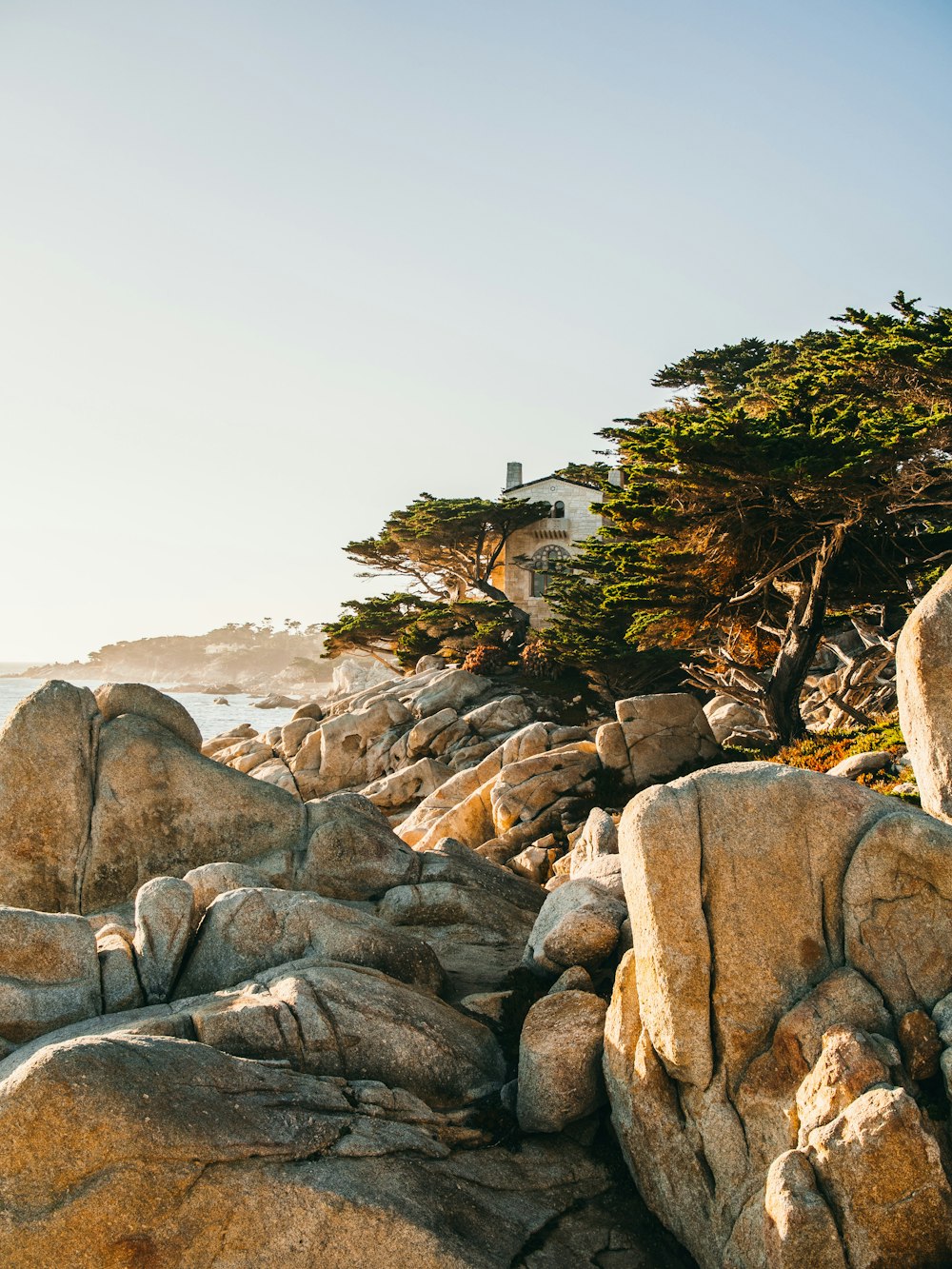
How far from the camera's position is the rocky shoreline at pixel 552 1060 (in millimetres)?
7551

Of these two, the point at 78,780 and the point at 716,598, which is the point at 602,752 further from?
the point at 78,780

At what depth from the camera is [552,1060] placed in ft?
32.7

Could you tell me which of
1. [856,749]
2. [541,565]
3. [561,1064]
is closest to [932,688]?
[561,1064]

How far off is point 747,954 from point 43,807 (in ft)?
32.5

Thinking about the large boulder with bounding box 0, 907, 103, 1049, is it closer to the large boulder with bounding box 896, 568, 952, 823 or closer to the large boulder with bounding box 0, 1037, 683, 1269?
the large boulder with bounding box 0, 1037, 683, 1269

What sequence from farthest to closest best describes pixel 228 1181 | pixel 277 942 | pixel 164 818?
pixel 164 818 < pixel 277 942 < pixel 228 1181

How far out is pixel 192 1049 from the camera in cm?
848

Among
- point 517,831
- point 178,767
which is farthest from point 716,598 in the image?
point 178,767

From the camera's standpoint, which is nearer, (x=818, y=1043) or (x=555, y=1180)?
(x=818, y=1043)

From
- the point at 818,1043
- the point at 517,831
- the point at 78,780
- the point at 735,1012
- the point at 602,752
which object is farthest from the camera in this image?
the point at 602,752

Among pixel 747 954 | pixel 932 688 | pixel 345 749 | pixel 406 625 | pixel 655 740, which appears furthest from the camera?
pixel 406 625

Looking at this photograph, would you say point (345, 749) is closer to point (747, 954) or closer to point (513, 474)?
point (747, 954)

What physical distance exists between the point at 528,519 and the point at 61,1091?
157ft

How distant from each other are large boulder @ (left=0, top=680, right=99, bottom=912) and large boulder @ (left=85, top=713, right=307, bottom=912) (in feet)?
0.66
